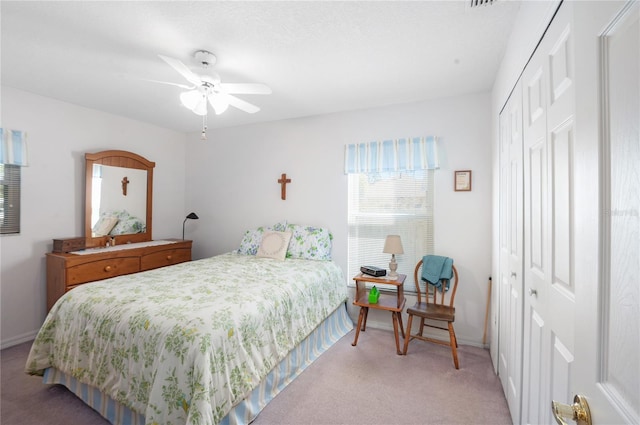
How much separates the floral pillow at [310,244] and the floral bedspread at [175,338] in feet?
2.78

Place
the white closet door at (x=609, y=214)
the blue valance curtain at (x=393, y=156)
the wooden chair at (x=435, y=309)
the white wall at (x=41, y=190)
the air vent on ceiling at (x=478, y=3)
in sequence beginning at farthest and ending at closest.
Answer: the blue valance curtain at (x=393, y=156)
the white wall at (x=41, y=190)
the wooden chair at (x=435, y=309)
the air vent on ceiling at (x=478, y=3)
the white closet door at (x=609, y=214)

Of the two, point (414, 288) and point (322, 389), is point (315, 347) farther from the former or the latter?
point (414, 288)

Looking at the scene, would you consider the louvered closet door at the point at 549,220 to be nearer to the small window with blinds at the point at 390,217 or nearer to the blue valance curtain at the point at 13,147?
the small window with blinds at the point at 390,217

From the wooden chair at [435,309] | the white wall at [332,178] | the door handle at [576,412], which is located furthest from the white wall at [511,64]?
the door handle at [576,412]

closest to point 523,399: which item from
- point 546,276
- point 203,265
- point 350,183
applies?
point 546,276

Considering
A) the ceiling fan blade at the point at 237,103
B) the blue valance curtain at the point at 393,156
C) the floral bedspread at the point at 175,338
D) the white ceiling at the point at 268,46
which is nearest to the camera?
the floral bedspread at the point at 175,338

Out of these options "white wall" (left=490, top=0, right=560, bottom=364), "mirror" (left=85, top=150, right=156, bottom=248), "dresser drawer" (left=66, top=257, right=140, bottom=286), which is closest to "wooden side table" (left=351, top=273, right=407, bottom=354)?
→ "white wall" (left=490, top=0, right=560, bottom=364)

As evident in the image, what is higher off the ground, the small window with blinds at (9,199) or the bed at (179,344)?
the small window with blinds at (9,199)

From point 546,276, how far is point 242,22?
84.4 inches

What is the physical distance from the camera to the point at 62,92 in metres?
2.89

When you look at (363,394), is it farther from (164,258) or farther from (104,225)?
(104,225)

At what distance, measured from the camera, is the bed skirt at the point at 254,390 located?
1701 millimetres

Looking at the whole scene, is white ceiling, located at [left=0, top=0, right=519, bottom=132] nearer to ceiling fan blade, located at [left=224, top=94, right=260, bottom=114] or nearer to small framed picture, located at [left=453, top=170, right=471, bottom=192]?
ceiling fan blade, located at [left=224, top=94, right=260, bottom=114]

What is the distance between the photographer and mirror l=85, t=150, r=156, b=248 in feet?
10.9
